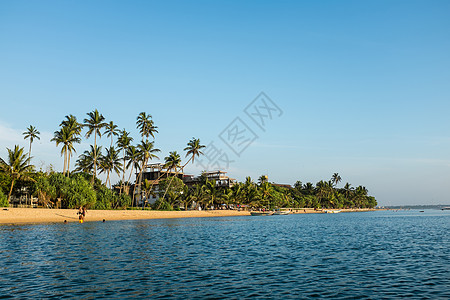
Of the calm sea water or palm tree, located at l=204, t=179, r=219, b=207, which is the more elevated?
palm tree, located at l=204, t=179, r=219, b=207

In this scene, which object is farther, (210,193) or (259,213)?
(259,213)

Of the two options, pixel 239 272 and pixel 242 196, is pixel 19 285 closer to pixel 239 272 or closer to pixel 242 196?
pixel 239 272

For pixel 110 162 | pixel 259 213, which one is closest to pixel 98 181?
pixel 110 162

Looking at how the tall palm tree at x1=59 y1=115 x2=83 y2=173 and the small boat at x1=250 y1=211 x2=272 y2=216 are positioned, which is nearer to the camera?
the tall palm tree at x1=59 y1=115 x2=83 y2=173

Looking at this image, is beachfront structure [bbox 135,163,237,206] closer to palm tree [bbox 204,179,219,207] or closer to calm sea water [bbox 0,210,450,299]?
palm tree [bbox 204,179,219,207]

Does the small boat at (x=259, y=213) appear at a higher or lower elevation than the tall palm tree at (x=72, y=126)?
lower

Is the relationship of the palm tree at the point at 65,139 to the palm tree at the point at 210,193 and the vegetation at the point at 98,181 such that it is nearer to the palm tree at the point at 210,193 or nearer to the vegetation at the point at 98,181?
the vegetation at the point at 98,181

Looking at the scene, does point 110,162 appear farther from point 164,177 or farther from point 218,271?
point 218,271

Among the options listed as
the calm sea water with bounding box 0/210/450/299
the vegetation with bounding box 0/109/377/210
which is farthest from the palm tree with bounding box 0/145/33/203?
the calm sea water with bounding box 0/210/450/299

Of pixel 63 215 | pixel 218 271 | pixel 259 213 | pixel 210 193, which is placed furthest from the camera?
pixel 259 213

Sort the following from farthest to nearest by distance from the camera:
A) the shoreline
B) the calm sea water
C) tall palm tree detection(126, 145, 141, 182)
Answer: tall palm tree detection(126, 145, 141, 182), the shoreline, the calm sea water

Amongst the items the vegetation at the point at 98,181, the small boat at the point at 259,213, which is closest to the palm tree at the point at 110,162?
the vegetation at the point at 98,181

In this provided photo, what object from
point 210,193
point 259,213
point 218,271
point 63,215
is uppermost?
point 210,193

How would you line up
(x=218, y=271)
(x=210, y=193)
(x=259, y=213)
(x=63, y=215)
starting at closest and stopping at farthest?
(x=218, y=271), (x=63, y=215), (x=210, y=193), (x=259, y=213)
